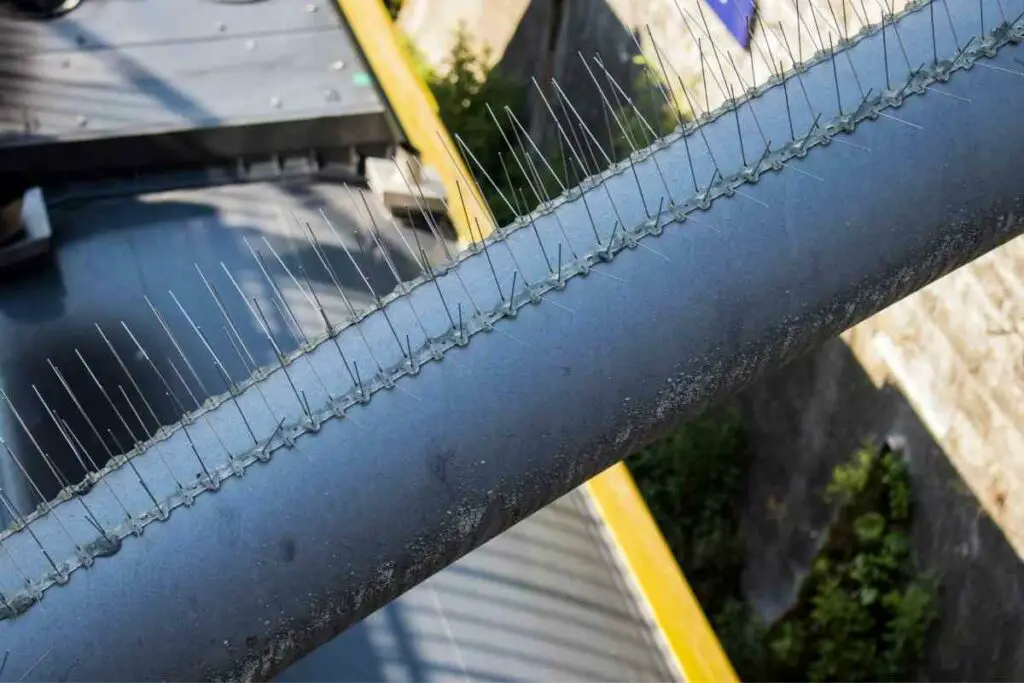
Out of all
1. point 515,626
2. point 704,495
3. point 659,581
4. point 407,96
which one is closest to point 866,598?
point 704,495

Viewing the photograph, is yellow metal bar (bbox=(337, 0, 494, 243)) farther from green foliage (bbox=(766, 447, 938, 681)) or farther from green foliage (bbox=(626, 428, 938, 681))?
green foliage (bbox=(766, 447, 938, 681))

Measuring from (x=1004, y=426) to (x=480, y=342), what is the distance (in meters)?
3.90

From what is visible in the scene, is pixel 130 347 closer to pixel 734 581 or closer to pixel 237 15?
pixel 237 15

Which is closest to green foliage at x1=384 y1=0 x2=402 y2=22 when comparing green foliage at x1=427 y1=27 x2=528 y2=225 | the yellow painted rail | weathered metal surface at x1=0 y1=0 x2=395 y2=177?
green foliage at x1=427 y1=27 x2=528 y2=225

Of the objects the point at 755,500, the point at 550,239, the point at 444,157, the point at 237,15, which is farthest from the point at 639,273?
the point at 755,500

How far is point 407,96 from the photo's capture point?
4180 mm

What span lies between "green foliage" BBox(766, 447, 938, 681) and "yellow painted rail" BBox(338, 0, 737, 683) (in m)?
1.79

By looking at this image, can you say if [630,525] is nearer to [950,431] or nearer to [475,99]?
[950,431]

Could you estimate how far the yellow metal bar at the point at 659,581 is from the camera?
3115mm

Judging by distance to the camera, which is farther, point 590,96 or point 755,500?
point 590,96

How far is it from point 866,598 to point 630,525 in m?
2.04

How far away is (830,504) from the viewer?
528 cm

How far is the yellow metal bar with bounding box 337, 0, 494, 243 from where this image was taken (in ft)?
13.0

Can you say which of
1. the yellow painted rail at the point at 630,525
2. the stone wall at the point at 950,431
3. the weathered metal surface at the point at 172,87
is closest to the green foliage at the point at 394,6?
the weathered metal surface at the point at 172,87
